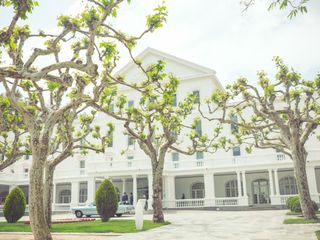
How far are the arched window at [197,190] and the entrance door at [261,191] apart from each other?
557 cm

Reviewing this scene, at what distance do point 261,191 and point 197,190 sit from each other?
6.82 metres

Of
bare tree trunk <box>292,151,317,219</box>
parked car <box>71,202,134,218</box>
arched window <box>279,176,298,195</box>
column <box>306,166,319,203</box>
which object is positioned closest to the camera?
bare tree trunk <box>292,151,317,219</box>

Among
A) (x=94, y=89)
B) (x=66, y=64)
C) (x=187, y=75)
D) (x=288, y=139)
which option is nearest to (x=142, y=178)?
(x=187, y=75)

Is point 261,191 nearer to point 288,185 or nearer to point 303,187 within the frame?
point 288,185

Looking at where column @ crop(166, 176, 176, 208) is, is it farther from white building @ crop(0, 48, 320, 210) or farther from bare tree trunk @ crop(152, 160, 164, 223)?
bare tree trunk @ crop(152, 160, 164, 223)

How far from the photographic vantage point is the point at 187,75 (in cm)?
3725

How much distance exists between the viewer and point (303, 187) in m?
16.3

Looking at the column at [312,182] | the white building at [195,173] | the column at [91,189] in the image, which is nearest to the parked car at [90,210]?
the white building at [195,173]

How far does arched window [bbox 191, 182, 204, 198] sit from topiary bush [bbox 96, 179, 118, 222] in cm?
1851

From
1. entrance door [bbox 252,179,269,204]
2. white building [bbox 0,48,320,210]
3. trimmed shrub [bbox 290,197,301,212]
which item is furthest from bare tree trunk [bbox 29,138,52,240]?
entrance door [bbox 252,179,269,204]

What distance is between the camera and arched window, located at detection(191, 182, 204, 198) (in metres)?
36.1

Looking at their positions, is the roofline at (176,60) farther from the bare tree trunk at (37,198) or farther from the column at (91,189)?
the bare tree trunk at (37,198)

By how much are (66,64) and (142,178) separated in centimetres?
2898

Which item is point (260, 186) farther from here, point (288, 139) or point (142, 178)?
point (288, 139)
